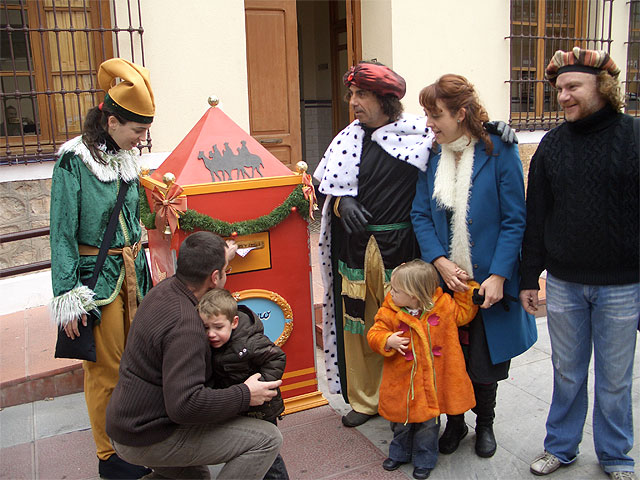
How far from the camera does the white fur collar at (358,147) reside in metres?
2.88

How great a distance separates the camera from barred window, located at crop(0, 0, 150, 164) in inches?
195

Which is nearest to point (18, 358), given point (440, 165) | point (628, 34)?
point (440, 165)

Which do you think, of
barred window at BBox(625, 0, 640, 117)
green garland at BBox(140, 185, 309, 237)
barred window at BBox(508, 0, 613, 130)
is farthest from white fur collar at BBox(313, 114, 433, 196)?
barred window at BBox(625, 0, 640, 117)

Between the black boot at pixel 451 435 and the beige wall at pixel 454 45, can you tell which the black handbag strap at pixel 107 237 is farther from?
the beige wall at pixel 454 45

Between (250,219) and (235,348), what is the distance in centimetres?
100

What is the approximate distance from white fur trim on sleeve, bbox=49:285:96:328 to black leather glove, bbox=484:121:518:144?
1869 millimetres

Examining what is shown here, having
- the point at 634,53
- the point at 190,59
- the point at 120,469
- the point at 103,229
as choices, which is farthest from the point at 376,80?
the point at 634,53

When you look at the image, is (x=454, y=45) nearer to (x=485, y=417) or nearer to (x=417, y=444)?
(x=485, y=417)

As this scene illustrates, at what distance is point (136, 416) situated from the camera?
2.06 m

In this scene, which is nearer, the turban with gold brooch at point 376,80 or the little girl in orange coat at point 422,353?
the little girl in orange coat at point 422,353

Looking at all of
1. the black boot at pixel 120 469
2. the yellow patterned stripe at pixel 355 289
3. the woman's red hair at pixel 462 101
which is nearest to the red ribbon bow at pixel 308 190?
the yellow patterned stripe at pixel 355 289

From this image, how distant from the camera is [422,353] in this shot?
260cm

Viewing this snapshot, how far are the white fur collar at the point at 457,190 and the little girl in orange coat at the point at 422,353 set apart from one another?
0.16 meters

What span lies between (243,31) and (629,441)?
4.62 m
